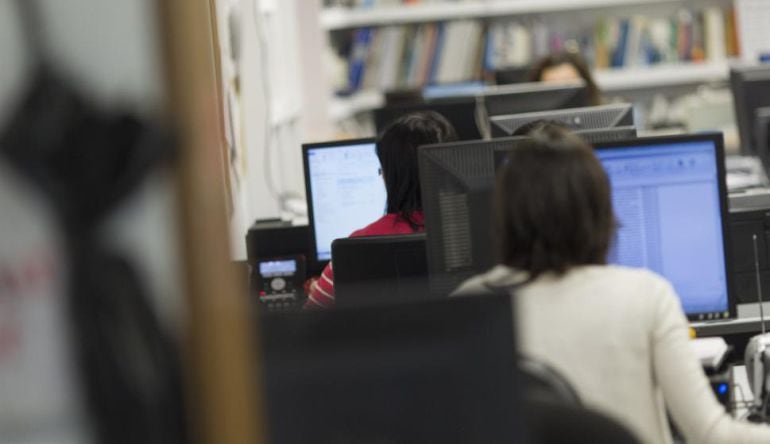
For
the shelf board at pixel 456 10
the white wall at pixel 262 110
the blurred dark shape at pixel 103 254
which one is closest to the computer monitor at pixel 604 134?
the white wall at pixel 262 110

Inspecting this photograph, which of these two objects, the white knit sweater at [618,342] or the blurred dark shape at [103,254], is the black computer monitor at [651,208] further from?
the blurred dark shape at [103,254]

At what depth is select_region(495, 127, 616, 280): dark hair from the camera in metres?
2.10

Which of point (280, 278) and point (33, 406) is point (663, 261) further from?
point (33, 406)

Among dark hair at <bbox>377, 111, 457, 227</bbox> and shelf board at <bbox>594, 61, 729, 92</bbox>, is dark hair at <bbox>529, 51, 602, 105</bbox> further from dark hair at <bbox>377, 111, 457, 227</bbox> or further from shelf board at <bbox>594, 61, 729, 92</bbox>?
dark hair at <bbox>377, 111, 457, 227</bbox>

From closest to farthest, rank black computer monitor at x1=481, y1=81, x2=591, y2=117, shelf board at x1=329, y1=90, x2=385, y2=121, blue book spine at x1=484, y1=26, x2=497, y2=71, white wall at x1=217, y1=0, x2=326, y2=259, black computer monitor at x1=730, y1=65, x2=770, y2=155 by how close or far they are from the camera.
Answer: white wall at x1=217, y1=0, x2=326, y2=259
black computer monitor at x1=481, y1=81, x2=591, y2=117
black computer monitor at x1=730, y1=65, x2=770, y2=155
shelf board at x1=329, y1=90, x2=385, y2=121
blue book spine at x1=484, y1=26, x2=497, y2=71

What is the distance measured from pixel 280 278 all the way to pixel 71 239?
312 centimetres

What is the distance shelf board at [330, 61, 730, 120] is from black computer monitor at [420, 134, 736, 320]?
15.1ft

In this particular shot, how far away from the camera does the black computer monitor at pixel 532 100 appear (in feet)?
15.6

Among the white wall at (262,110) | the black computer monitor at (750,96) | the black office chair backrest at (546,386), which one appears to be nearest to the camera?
the black office chair backrest at (546,386)

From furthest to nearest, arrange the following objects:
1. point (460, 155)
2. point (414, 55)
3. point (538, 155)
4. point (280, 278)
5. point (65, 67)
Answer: point (414, 55) → point (280, 278) → point (460, 155) → point (538, 155) → point (65, 67)

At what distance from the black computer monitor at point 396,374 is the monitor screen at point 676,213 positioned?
66.1 inches

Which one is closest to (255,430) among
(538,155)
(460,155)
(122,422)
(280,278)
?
(122,422)

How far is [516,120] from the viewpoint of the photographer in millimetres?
3877

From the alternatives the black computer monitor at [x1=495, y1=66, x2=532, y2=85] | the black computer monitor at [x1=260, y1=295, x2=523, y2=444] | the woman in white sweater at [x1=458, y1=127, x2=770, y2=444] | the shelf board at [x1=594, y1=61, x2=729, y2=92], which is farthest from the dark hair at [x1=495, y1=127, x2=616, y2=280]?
the shelf board at [x1=594, y1=61, x2=729, y2=92]
